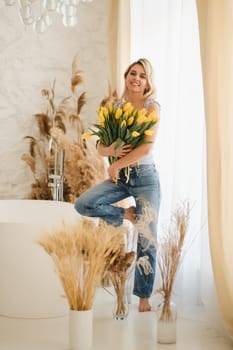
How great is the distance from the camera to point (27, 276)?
3.62m

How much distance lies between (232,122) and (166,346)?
1.31 metres

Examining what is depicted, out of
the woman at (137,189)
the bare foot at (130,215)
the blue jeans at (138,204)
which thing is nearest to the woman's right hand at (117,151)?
the woman at (137,189)

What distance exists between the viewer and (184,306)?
12.6ft

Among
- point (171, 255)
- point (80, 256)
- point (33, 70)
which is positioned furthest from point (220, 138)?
point (33, 70)

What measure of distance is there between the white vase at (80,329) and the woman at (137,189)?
0.71m

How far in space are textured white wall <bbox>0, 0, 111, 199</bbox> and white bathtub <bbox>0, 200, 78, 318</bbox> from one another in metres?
1.43

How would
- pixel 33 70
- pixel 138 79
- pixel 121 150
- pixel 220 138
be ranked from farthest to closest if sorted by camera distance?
1. pixel 33 70
2. pixel 138 79
3. pixel 121 150
4. pixel 220 138

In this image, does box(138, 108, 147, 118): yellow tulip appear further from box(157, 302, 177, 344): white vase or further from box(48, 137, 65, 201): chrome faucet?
box(48, 137, 65, 201): chrome faucet

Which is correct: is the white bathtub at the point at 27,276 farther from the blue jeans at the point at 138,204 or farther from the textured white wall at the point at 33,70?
the textured white wall at the point at 33,70

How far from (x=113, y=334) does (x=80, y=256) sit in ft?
2.02

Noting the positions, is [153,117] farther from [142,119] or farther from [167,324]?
[167,324]

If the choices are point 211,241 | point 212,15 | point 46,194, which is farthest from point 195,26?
point 46,194

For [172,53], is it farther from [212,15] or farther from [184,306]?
[184,306]

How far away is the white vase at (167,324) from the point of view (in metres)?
3.29
